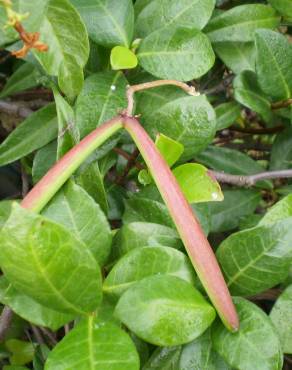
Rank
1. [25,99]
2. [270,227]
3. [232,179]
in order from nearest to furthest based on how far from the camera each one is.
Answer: [270,227] → [232,179] → [25,99]

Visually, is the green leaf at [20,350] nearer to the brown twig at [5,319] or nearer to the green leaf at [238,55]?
the brown twig at [5,319]

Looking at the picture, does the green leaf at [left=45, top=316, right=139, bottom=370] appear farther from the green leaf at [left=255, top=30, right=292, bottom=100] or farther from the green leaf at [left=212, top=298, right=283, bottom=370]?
the green leaf at [left=255, top=30, right=292, bottom=100]

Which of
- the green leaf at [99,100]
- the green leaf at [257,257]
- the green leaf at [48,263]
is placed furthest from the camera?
the green leaf at [99,100]

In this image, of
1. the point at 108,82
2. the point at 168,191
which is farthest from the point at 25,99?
the point at 168,191

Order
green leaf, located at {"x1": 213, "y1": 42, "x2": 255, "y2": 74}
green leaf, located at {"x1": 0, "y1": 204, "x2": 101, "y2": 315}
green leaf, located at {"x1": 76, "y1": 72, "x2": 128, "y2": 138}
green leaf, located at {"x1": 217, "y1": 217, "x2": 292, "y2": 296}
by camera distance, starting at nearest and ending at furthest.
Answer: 1. green leaf, located at {"x1": 0, "y1": 204, "x2": 101, "y2": 315}
2. green leaf, located at {"x1": 217, "y1": 217, "x2": 292, "y2": 296}
3. green leaf, located at {"x1": 76, "y1": 72, "x2": 128, "y2": 138}
4. green leaf, located at {"x1": 213, "y1": 42, "x2": 255, "y2": 74}

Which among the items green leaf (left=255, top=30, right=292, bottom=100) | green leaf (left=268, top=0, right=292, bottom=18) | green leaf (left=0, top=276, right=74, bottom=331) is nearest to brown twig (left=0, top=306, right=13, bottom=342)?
green leaf (left=0, top=276, right=74, bottom=331)

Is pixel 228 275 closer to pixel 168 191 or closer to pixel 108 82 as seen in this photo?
pixel 168 191

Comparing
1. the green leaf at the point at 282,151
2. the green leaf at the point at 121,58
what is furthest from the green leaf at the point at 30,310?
the green leaf at the point at 282,151
